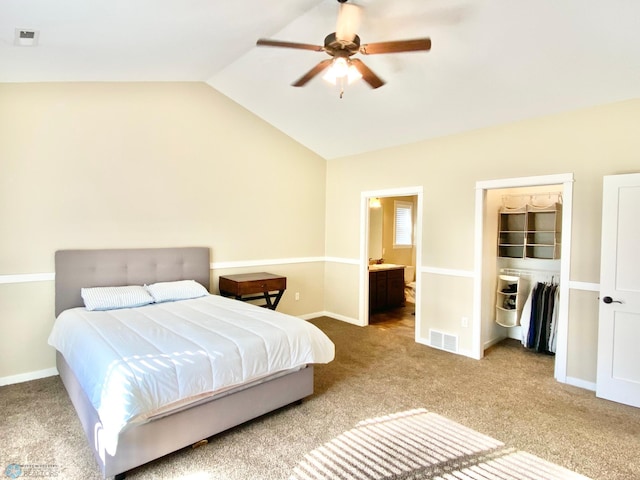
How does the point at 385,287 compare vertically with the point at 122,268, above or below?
below

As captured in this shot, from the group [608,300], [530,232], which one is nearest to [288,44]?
[608,300]

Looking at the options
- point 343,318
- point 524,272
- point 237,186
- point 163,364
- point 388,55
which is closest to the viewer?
point 163,364

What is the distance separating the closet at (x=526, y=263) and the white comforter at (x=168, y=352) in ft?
9.28

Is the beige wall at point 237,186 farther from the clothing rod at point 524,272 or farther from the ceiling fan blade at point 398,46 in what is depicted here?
the ceiling fan blade at point 398,46

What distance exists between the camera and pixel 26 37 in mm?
2516

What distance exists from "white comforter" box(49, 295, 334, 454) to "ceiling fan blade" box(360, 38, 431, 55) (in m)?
2.16

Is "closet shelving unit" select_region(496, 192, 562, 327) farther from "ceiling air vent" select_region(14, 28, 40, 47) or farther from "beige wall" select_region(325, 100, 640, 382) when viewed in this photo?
"ceiling air vent" select_region(14, 28, 40, 47)

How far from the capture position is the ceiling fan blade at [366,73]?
2.59 metres

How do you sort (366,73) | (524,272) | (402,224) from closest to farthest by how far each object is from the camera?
(366,73), (524,272), (402,224)

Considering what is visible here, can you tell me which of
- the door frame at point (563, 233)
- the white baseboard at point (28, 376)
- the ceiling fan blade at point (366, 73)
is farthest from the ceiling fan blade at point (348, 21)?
the white baseboard at point (28, 376)

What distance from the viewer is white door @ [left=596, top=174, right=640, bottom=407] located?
9.86ft

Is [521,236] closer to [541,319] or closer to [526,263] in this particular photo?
[526,263]

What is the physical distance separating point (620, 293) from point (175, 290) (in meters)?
4.34

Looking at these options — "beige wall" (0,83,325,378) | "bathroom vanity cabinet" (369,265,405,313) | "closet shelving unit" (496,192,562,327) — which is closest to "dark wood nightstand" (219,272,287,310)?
"beige wall" (0,83,325,378)
